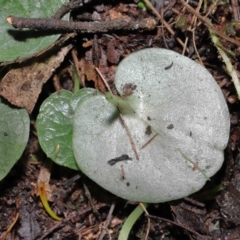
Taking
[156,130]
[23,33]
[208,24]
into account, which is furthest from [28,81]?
[208,24]

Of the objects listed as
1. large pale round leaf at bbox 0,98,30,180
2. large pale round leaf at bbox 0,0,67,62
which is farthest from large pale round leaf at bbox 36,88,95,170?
large pale round leaf at bbox 0,0,67,62

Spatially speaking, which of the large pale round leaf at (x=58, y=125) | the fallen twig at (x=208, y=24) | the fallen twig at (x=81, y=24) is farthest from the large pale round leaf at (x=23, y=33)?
the fallen twig at (x=208, y=24)

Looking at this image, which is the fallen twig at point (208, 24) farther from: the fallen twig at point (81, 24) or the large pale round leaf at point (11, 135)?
the large pale round leaf at point (11, 135)

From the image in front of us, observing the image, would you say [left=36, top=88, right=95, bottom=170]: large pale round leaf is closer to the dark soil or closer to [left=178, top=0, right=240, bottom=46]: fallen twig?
the dark soil

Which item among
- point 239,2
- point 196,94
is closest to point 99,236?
A: point 196,94

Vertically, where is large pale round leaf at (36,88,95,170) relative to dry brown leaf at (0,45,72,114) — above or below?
below

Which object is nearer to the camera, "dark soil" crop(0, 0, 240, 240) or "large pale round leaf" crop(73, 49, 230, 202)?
"large pale round leaf" crop(73, 49, 230, 202)

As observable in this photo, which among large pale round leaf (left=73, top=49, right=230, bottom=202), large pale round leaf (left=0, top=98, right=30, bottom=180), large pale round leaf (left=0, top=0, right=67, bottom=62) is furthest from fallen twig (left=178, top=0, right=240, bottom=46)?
large pale round leaf (left=0, top=98, right=30, bottom=180)
